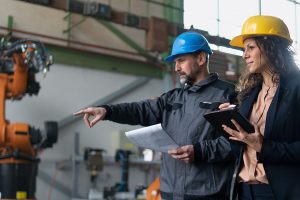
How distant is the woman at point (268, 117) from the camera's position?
160 cm

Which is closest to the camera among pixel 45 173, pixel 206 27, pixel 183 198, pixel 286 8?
pixel 183 198

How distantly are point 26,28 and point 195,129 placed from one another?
500cm

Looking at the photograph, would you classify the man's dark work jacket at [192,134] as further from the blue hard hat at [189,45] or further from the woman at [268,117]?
the woman at [268,117]

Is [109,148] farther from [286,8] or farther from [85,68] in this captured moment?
[286,8]

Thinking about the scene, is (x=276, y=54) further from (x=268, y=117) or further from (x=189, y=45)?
(x=189, y=45)

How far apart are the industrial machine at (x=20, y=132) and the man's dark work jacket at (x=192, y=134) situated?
2359 mm

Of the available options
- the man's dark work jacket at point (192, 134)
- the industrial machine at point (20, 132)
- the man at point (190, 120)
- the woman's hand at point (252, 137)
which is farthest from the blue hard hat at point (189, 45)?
the industrial machine at point (20, 132)

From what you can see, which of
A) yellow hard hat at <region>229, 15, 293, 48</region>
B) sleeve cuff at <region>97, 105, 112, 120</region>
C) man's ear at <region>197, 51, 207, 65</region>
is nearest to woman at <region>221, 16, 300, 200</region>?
yellow hard hat at <region>229, 15, 293, 48</region>

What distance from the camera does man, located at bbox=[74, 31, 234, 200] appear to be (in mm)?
2154

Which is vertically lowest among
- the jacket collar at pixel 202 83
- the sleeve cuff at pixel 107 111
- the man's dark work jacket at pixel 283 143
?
the man's dark work jacket at pixel 283 143

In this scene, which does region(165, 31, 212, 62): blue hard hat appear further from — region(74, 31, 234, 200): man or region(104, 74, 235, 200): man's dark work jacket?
region(104, 74, 235, 200): man's dark work jacket

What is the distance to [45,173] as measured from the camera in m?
6.46

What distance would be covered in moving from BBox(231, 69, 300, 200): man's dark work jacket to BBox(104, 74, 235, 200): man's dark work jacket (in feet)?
1.58

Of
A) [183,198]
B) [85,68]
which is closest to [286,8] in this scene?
[183,198]
